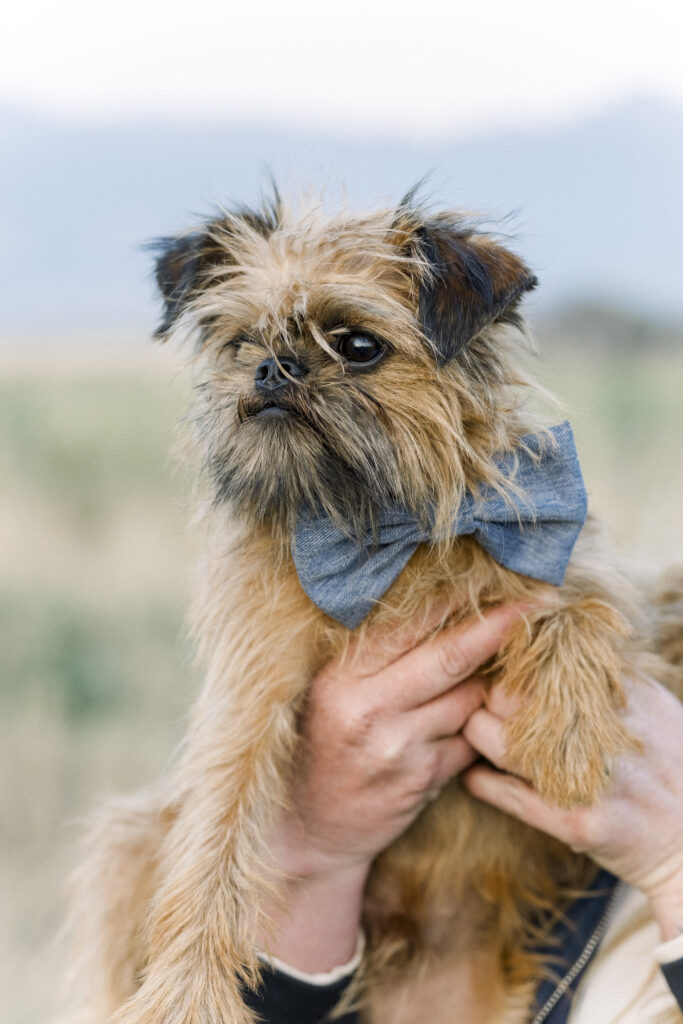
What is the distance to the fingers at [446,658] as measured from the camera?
157 centimetres

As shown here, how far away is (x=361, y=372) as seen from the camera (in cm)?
149

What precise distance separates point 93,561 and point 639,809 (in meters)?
3.32

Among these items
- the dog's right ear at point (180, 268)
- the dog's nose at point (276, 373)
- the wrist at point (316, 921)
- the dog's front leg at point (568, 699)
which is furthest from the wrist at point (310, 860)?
the dog's right ear at point (180, 268)

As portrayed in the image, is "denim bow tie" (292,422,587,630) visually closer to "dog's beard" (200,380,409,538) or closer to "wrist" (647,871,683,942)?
"dog's beard" (200,380,409,538)

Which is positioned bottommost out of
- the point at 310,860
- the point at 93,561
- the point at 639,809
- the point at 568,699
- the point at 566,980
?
the point at 93,561

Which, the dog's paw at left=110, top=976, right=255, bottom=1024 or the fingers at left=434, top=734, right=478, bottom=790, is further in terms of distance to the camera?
the fingers at left=434, top=734, right=478, bottom=790

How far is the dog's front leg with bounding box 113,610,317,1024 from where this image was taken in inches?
57.6

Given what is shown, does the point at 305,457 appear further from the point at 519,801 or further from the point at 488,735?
the point at 519,801

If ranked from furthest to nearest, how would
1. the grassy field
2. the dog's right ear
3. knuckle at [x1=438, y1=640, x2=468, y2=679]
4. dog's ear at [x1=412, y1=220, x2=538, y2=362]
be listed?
the grassy field < the dog's right ear < knuckle at [x1=438, y1=640, x2=468, y2=679] < dog's ear at [x1=412, y1=220, x2=538, y2=362]

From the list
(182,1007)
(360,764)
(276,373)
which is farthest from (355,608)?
(182,1007)

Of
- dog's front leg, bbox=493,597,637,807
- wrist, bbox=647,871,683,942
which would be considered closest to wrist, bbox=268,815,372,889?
dog's front leg, bbox=493,597,637,807

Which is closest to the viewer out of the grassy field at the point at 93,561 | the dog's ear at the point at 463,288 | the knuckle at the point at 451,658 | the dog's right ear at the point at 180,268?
the dog's ear at the point at 463,288

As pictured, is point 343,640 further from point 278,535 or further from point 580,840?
point 580,840

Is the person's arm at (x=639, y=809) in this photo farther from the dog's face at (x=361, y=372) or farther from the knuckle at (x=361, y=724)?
the dog's face at (x=361, y=372)
